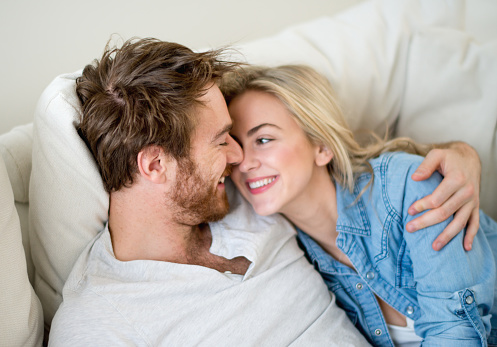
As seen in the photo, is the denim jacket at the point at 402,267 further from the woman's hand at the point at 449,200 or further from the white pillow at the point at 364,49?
the white pillow at the point at 364,49

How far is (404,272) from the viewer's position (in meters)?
1.46

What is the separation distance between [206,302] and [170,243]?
235mm

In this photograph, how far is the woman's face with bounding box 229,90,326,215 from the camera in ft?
4.69

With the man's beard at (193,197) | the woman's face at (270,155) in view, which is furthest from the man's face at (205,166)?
the woman's face at (270,155)

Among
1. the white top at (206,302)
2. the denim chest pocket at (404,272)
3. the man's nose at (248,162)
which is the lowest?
the denim chest pocket at (404,272)

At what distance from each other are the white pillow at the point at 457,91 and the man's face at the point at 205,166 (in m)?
1.01

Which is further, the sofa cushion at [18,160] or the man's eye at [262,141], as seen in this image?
the man's eye at [262,141]

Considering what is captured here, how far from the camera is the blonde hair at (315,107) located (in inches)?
58.9

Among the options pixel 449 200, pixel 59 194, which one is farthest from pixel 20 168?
pixel 449 200

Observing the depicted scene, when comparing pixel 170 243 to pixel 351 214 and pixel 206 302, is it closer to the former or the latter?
pixel 206 302

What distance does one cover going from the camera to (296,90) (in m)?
1.51

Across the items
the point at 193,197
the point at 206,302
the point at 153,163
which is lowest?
the point at 206,302

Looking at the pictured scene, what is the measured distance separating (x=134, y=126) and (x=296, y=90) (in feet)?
1.96

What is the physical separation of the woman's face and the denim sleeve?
14.9 inches
